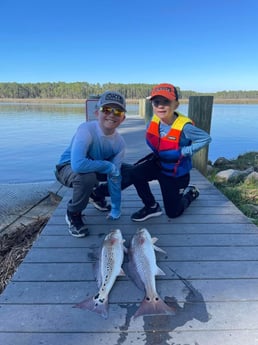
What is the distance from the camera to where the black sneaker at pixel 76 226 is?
9.41ft

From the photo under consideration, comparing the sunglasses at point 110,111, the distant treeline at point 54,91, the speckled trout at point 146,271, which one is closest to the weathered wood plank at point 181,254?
the speckled trout at point 146,271

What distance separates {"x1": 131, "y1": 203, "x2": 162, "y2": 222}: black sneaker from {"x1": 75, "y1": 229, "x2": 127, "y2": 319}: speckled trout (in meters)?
0.63

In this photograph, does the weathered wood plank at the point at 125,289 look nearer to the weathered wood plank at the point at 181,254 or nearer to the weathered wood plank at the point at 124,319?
the weathered wood plank at the point at 124,319

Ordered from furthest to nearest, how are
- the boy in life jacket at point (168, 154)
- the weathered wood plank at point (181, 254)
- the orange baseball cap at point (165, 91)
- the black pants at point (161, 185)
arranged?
the black pants at point (161, 185), the boy in life jacket at point (168, 154), the orange baseball cap at point (165, 91), the weathered wood plank at point (181, 254)

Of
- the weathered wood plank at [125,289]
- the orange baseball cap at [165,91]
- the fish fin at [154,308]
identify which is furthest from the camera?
the orange baseball cap at [165,91]

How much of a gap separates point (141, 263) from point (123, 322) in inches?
20.4

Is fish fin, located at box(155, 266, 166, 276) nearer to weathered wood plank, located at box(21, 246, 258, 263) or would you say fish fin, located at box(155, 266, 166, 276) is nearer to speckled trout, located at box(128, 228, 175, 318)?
speckled trout, located at box(128, 228, 175, 318)

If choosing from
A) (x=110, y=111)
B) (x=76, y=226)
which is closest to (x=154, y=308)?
(x=76, y=226)

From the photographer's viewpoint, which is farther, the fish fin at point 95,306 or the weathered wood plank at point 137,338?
the fish fin at point 95,306

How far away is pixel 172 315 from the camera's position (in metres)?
1.83

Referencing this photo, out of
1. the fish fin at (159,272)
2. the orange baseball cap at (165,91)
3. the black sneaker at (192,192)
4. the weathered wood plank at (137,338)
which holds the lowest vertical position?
the weathered wood plank at (137,338)

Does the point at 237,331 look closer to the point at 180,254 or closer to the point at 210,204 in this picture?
the point at 180,254

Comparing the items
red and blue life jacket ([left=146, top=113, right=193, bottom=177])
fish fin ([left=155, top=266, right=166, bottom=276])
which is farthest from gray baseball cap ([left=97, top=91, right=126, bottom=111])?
fish fin ([left=155, top=266, right=166, bottom=276])

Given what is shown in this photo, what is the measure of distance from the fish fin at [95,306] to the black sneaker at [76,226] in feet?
3.13
